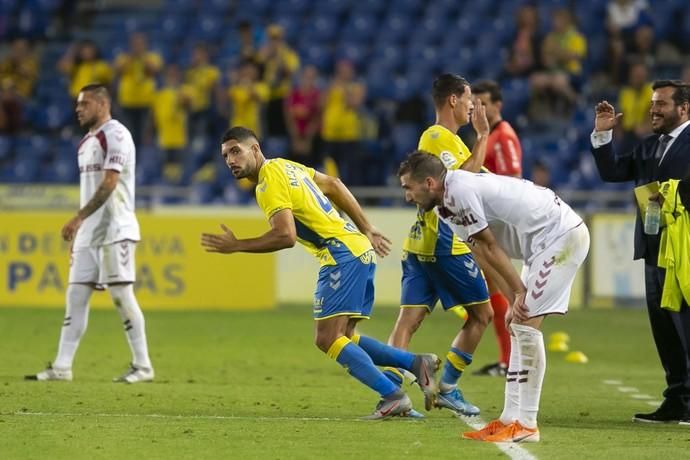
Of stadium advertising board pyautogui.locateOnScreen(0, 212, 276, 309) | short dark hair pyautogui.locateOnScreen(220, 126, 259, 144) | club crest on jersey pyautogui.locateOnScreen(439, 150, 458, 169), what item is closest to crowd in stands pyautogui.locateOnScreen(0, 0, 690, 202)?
stadium advertising board pyautogui.locateOnScreen(0, 212, 276, 309)

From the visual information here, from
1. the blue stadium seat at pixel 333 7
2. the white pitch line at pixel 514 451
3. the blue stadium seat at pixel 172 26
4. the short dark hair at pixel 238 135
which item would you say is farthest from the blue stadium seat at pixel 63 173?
the white pitch line at pixel 514 451

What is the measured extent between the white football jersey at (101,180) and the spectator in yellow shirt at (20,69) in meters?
13.9

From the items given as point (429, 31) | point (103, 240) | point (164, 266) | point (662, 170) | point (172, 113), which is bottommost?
point (164, 266)

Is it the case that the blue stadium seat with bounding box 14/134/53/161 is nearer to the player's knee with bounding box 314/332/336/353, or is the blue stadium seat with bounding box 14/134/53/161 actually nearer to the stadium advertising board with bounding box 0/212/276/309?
the stadium advertising board with bounding box 0/212/276/309

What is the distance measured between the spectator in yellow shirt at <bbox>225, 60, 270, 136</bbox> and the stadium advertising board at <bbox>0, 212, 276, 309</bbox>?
356 centimetres

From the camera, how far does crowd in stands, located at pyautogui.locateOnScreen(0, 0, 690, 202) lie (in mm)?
22484

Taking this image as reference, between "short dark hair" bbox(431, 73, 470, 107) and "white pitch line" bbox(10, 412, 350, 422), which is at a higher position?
"short dark hair" bbox(431, 73, 470, 107)

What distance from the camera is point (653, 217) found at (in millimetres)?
9375

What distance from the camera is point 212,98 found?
23.6 m

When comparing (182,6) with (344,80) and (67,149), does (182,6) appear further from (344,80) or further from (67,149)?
(344,80)

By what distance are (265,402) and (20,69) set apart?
16.6 meters

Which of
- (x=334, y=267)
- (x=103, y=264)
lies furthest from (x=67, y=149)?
(x=334, y=267)

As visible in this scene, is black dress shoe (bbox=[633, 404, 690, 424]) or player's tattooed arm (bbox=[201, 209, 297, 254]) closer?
player's tattooed arm (bbox=[201, 209, 297, 254])

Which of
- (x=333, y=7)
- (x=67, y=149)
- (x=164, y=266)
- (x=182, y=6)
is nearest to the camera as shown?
(x=164, y=266)
